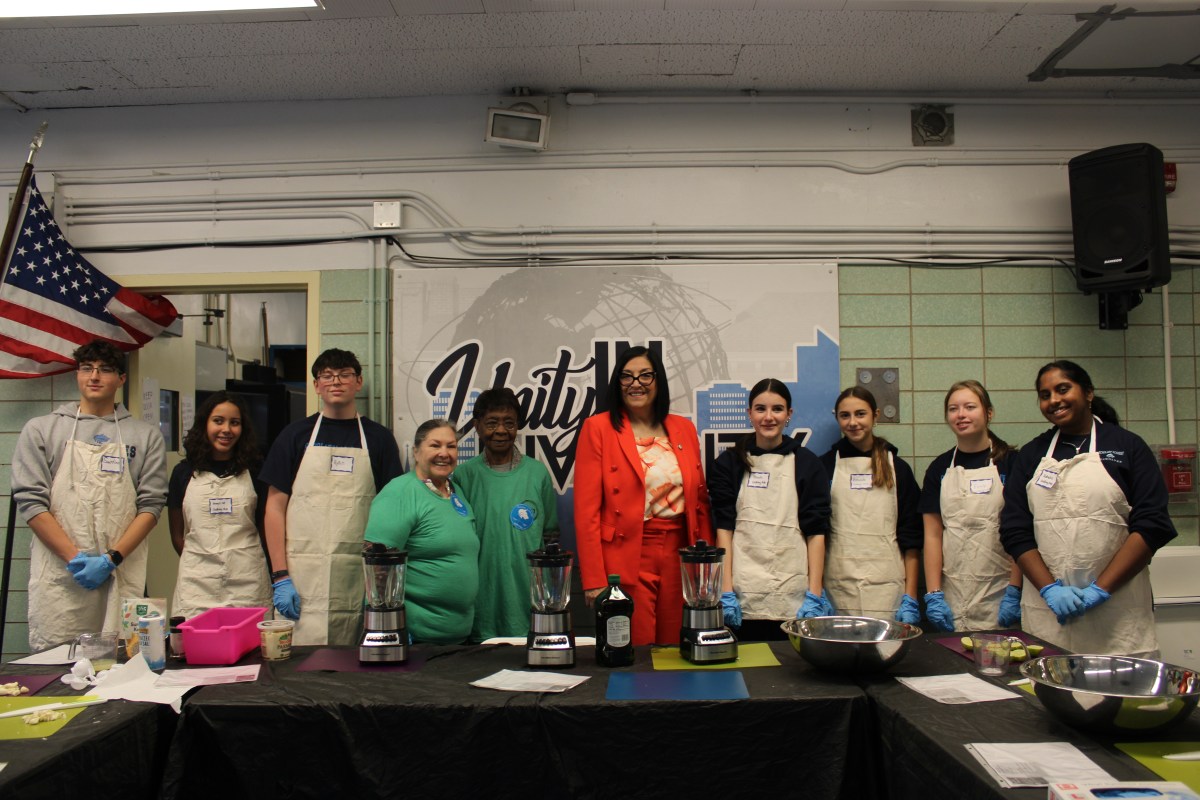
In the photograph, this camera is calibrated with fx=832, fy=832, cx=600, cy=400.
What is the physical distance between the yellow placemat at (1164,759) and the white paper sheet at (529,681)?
1224 mm

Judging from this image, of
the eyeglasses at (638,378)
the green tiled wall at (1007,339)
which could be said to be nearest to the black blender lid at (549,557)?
the eyeglasses at (638,378)

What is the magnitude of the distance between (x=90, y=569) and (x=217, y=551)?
0.49m

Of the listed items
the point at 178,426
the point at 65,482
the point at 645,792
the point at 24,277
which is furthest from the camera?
the point at 178,426

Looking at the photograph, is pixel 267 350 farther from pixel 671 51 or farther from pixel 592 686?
pixel 592 686

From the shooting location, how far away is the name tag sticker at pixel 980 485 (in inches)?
128

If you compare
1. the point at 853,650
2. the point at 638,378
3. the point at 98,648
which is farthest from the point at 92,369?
the point at 853,650

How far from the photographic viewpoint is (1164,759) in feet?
5.26

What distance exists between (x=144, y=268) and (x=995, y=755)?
413cm

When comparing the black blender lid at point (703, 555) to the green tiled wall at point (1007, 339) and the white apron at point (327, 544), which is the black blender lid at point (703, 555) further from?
the green tiled wall at point (1007, 339)

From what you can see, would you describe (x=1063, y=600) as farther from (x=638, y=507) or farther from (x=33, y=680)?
(x=33, y=680)

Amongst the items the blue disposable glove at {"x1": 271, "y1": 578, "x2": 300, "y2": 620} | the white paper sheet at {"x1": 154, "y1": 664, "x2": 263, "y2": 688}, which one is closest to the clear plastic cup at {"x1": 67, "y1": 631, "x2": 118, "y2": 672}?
the white paper sheet at {"x1": 154, "y1": 664, "x2": 263, "y2": 688}

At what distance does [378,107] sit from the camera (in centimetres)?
411

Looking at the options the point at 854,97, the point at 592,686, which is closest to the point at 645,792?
the point at 592,686

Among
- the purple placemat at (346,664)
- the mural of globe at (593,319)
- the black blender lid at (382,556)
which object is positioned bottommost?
the purple placemat at (346,664)
